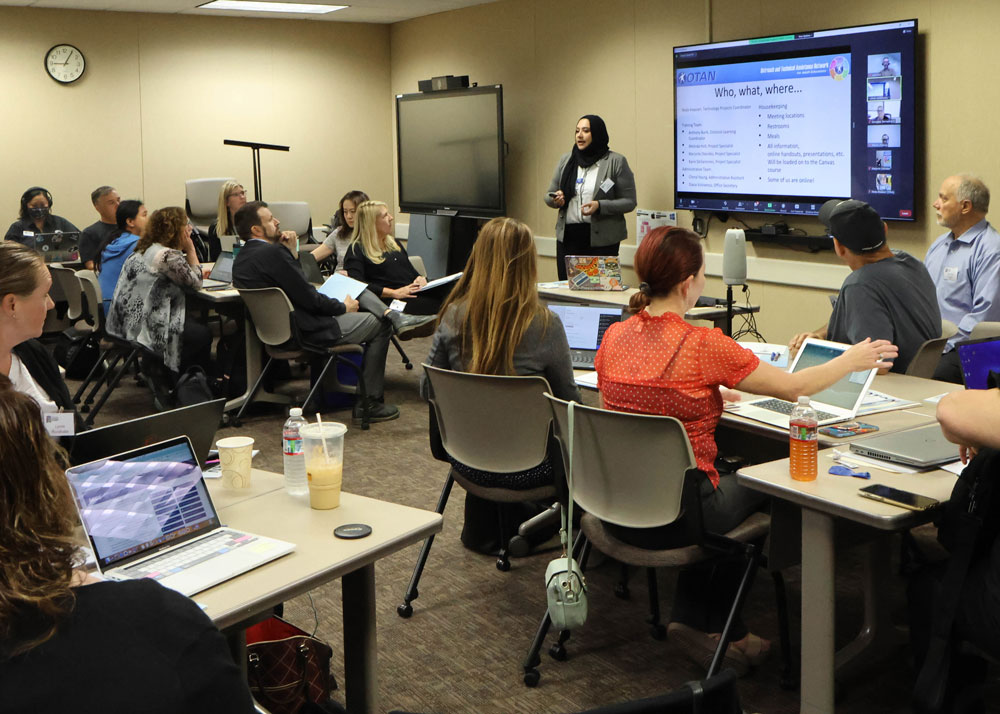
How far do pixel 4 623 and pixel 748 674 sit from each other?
219cm

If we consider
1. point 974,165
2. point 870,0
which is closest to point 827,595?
point 974,165

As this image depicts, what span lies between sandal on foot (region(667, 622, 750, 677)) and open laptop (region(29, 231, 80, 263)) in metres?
6.08

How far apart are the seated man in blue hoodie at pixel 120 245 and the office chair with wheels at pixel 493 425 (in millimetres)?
3687

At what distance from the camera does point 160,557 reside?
77.9 inches

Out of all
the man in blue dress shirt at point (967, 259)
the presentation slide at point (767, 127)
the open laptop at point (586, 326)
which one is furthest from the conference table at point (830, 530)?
the presentation slide at point (767, 127)

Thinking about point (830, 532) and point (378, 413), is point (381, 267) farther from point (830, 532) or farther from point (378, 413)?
point (830, 532)

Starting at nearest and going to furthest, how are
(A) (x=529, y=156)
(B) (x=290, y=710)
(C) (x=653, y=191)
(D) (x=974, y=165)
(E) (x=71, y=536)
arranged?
(E) (x=71, y=536) < (B) (x=290, y=710) < (D) (x=974, y=165) < (C) (x=653, y=191) < (A) (x=529, y=156)

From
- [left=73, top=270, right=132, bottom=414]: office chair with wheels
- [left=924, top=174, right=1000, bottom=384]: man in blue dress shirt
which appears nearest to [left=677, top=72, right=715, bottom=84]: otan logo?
[left=924, top=174, right=1000, bottom=384]: man in blue dress shirt

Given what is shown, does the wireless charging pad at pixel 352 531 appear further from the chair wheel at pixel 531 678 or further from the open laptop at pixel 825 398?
the open laptop at pixel 825 398

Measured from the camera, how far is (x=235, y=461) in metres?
2.39

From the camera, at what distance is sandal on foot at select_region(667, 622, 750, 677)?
9.20 feet

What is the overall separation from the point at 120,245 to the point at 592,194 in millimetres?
3279

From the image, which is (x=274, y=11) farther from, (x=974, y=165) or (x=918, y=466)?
(x=918, y=466)

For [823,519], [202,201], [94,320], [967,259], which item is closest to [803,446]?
[823,519]
